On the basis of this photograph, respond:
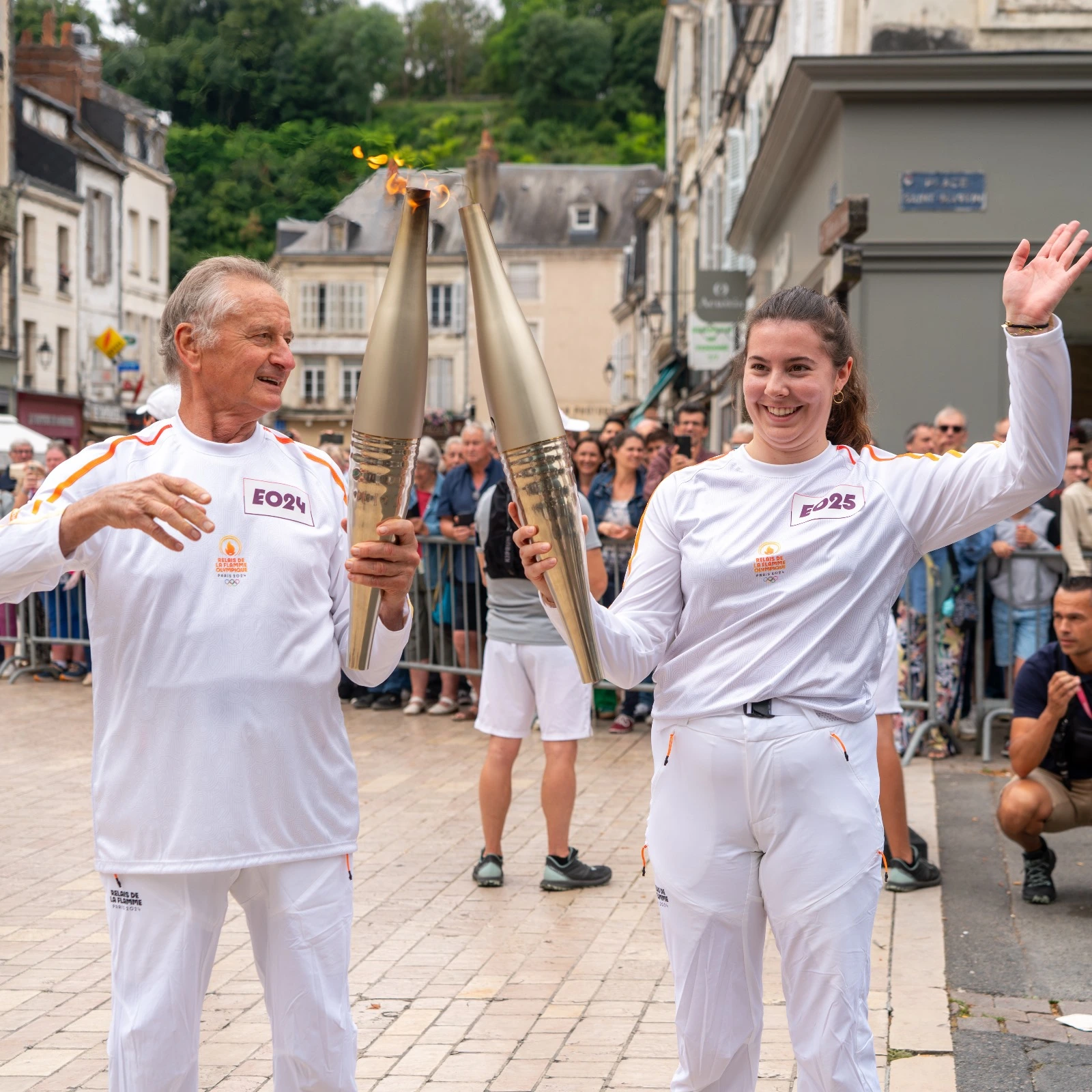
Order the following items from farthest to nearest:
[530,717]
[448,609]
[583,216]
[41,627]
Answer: [583,216]
[41,627]
[448,609]
[530,717]

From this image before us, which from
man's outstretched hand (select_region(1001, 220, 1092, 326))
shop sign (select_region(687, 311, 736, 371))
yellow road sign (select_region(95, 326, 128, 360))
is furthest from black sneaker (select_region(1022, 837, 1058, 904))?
yellow road sign (select_region(95, 326, 128, 360))

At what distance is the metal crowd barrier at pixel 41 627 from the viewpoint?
47.3 ft

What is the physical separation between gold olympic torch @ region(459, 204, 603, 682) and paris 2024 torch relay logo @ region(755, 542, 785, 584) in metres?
0.48

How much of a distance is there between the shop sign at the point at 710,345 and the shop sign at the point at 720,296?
0.14 meters

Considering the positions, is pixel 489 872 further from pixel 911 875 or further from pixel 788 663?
pixel 788 663

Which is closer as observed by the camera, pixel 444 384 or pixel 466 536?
pixel 466 536

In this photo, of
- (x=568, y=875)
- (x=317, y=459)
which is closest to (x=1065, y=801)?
(x=568, y=875)

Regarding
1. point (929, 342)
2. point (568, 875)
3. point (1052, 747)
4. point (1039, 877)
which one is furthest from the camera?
point (929, 342)

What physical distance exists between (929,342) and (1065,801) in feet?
22.8

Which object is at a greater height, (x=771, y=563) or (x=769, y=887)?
(x=771, y=563)

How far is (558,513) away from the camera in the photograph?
3.03 meters

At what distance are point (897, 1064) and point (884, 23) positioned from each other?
10.4 metres

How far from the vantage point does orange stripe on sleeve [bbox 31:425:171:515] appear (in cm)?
327

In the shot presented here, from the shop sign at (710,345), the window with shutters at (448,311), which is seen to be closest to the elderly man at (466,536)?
the shop sign at (710,345)
